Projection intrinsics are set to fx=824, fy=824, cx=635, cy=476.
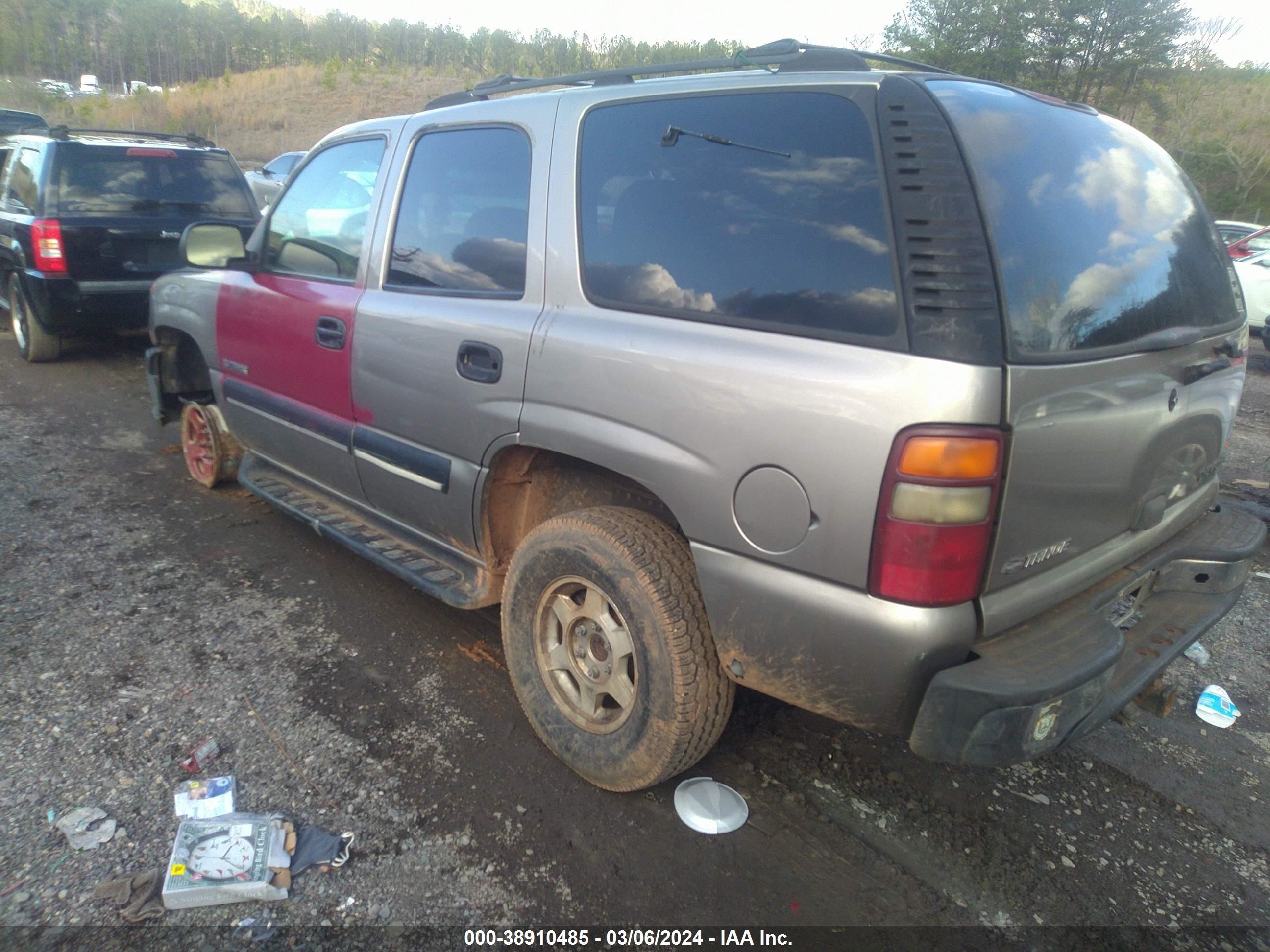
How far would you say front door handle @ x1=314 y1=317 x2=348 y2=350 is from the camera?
3.18m

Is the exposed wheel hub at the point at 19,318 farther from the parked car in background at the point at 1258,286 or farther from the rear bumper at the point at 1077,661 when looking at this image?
the parked car in background at the point at 1258,286

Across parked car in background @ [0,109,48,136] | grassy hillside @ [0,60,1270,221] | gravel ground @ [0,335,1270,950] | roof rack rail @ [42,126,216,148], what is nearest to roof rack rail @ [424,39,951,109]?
gravel ground @ [0,335,1270,950]

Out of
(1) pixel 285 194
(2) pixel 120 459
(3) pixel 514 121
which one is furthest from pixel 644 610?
(2) pixel 120 459

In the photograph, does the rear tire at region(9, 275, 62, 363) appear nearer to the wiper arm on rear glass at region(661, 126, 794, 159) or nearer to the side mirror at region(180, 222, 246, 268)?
the side mirror at region(180, 222, 246, 268)

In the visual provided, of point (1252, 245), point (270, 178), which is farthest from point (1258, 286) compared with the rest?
point (270, 178)

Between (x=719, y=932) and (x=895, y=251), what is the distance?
1.69 metres

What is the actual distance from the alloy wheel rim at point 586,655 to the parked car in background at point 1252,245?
39.1ft

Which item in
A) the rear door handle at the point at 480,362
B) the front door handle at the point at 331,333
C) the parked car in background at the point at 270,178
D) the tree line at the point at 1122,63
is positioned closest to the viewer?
the rear door handle at the point at 480,362

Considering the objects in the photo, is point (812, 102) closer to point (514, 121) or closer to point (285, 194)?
point (514, 121)

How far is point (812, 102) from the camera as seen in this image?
1975 mm

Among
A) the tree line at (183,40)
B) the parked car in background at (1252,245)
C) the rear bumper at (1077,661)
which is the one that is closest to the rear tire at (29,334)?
the rear bumper at (1077,661)

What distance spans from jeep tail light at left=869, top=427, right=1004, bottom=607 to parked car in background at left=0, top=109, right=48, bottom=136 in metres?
17.2

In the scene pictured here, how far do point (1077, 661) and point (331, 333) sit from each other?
2.76 metres

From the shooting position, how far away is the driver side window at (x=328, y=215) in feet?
10.7
